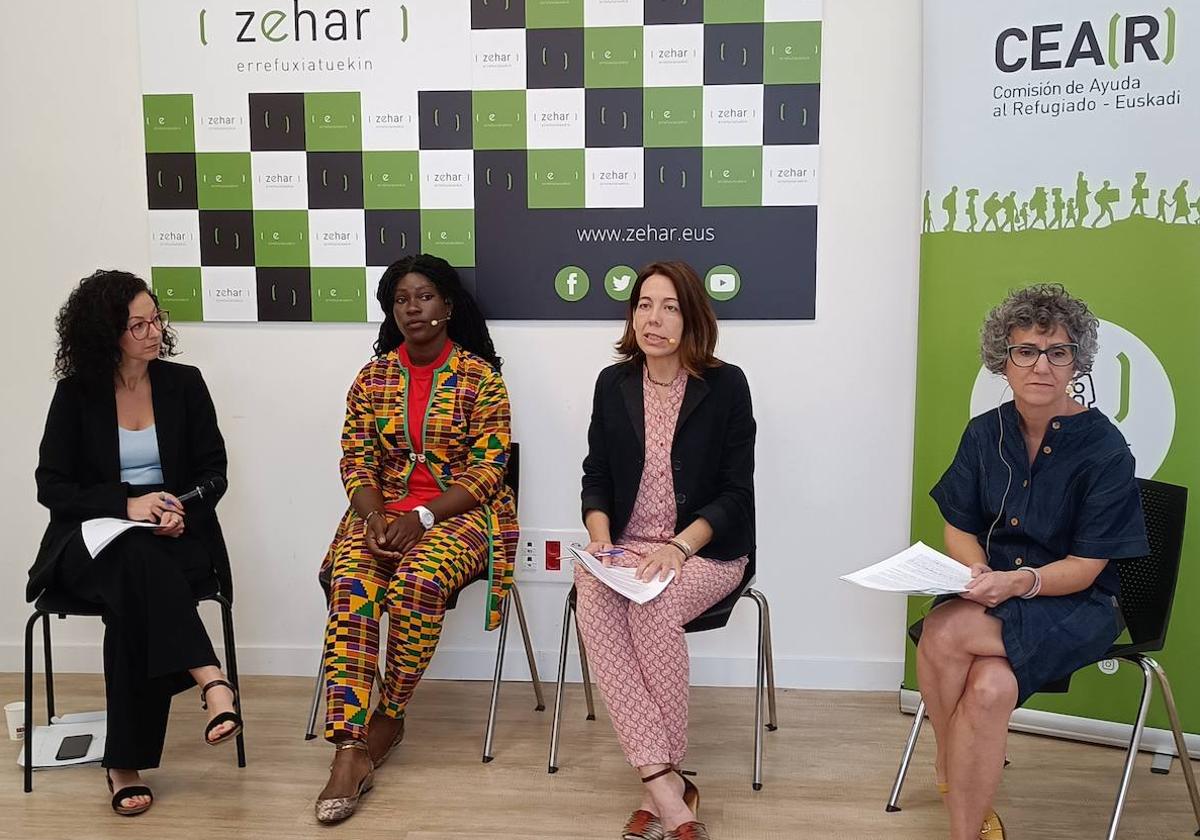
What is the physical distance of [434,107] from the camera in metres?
3.03

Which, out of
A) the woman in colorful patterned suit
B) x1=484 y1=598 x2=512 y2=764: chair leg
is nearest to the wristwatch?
the woman in colorful patterned suit

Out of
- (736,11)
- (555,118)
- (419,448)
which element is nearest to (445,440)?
(419,448)

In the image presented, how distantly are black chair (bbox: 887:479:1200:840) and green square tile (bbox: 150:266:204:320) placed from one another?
2339mm

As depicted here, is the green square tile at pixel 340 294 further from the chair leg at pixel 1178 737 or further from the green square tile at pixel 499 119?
the chair leg at pixel 1178 737

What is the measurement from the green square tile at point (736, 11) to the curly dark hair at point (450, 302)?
3.51ft

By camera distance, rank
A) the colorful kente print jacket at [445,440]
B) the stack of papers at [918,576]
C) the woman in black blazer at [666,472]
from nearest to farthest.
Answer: the stack of papers at [918,576] → the woman in black blazer at [666,472] → the colorful kente print jacket at [445,440]

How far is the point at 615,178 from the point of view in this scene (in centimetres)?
301

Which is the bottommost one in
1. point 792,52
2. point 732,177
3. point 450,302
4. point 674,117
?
point 450,302

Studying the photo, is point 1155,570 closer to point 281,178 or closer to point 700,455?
point 700,455

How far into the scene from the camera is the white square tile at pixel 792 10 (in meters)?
2.88

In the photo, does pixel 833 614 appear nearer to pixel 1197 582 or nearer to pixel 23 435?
pixel 1197 582

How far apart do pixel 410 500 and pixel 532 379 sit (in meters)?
0.60

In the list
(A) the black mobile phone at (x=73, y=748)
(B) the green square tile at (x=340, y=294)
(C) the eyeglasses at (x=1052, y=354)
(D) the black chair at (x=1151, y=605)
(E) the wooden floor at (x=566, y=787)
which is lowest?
(E) the wooden floor at (x=566, y=787)

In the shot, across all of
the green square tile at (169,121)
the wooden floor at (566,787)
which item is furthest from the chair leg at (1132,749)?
the green square tile at (169,121)
